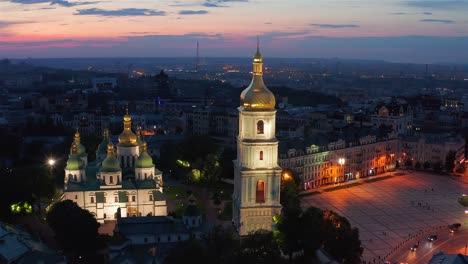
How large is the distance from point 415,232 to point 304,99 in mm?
107185

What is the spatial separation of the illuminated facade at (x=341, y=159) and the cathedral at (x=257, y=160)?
20.8 m

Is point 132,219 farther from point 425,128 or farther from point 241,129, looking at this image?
point 425,128

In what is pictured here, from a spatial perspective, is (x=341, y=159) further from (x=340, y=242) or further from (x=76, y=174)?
(x=76, y=174)

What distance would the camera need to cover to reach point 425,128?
89812mm

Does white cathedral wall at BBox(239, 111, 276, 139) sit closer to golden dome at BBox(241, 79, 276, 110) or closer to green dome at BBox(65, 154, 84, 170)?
golden dome at BBox(241, 79, 276, 110)

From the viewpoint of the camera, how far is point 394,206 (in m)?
53.5

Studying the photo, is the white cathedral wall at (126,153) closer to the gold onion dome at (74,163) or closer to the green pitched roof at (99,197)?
the gold onion dome at (74,163)

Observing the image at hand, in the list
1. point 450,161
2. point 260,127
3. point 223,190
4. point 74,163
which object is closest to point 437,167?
point 450,161

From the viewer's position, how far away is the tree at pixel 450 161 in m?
68.8

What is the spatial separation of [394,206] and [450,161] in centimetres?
1928

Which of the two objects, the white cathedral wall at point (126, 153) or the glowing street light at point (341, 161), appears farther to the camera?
→ the glowing street light at point (341, 161)

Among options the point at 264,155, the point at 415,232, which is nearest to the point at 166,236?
the point at 264,155

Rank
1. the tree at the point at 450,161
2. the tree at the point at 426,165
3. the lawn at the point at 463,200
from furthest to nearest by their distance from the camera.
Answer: the tree at the point at 426,165
the tree at the point at 450,161
the lawn at the point at 463,200

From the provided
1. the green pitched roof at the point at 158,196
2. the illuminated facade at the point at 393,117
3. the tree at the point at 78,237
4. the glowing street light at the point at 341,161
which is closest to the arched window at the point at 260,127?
the tree at the point at 78,237
